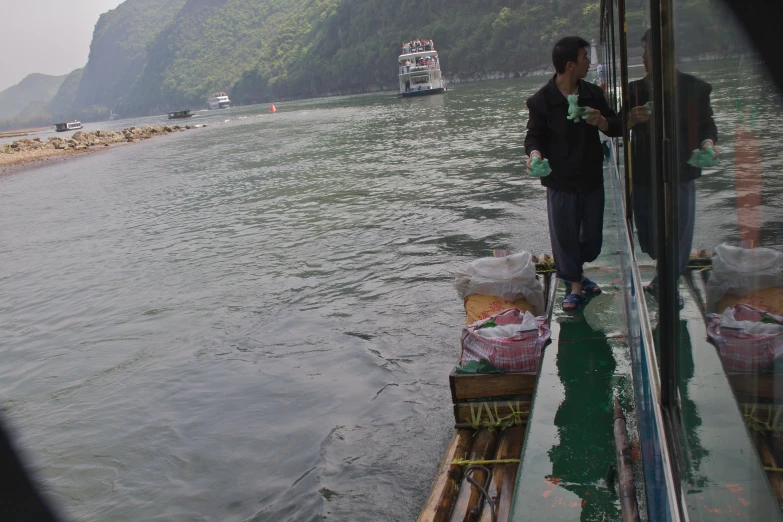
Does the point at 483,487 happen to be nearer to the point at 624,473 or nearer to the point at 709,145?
the point at 624,473

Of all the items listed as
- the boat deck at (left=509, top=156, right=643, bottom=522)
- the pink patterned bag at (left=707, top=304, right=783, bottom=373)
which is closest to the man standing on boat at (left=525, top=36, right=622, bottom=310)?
the boat deck at (left=509, top=156, right=643, bottom=522)

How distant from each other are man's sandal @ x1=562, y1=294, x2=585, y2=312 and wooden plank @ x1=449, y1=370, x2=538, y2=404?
914 millimetres

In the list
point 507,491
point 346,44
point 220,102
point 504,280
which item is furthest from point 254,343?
point 220,102

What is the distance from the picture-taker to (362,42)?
11525cm

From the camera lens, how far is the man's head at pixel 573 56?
406 centimetres

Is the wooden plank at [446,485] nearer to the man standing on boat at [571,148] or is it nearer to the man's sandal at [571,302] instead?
the man's sandal at [571,302]

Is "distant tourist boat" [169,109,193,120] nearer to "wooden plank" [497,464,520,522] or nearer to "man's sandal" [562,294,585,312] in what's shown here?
"man's sandal" [562,294,585,312]

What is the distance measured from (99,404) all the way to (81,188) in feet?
67.5

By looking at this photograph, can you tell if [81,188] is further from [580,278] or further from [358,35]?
[358,35]

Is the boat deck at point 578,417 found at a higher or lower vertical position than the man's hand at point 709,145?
lower

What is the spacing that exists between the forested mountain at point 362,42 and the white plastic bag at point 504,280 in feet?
5.78

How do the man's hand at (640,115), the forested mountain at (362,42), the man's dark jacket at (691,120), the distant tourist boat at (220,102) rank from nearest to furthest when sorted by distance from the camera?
the man's dark jacket at (691,120), the man's hand at (640,115), the forested mountain at (362,42), the distant tourist boat at (220,102)

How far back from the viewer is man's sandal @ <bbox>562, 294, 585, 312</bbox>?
15.3ft

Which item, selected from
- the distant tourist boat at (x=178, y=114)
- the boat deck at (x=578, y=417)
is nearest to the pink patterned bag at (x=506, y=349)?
the boat deck at (x=578, y=417)
